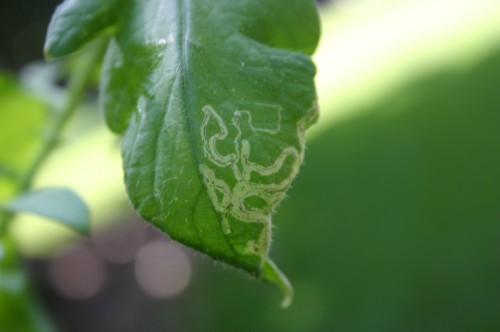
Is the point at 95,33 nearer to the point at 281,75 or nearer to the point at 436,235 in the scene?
the point at 281,75

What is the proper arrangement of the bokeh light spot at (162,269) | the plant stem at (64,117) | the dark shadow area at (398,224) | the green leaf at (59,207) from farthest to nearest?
the bokeh light spot at (162,269) < the dark shadow area at (398,224) < the plant stem at (64,117) < the green leaf at (59,207)

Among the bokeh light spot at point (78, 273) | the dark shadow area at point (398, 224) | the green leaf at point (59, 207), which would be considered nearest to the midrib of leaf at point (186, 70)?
the green leaf at point (59, 207)

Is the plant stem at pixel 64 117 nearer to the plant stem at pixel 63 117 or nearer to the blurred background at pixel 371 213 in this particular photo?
the plant stem at pixel 63 117

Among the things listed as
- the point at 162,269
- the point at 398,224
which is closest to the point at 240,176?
the point at 398,224

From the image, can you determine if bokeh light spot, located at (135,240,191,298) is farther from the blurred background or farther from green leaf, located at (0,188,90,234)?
green leaf, located at (0,188,90,234)

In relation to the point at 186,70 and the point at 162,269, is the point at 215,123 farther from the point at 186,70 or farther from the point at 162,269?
the point at 162,269

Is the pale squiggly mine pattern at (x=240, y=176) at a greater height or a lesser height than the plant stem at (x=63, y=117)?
greater

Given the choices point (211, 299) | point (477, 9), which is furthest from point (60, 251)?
point (477, 9)
